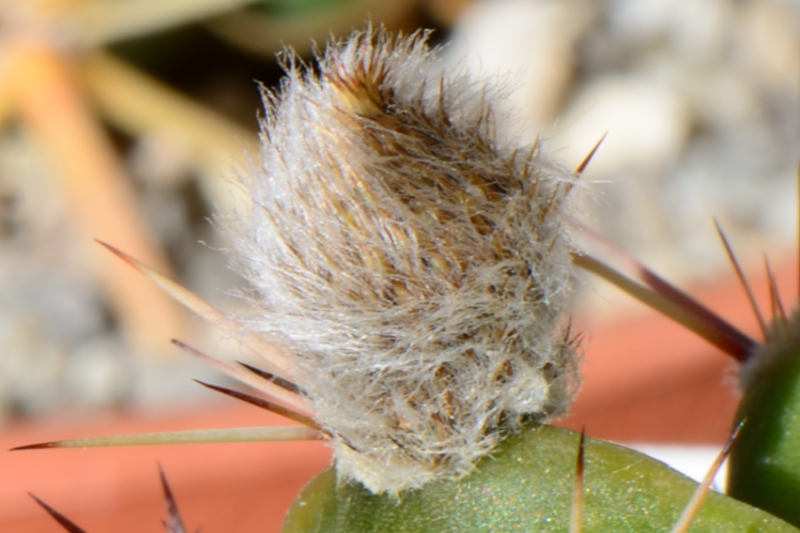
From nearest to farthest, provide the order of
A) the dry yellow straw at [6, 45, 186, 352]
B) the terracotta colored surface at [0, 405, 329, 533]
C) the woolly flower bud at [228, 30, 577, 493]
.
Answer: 1. the woolly flower bud at [228, 30, 577, 493]
2. the terracotta colored surface at [0, 405, 329, 533]
3. the dry yellow straw at [6, 45, 186, 352]

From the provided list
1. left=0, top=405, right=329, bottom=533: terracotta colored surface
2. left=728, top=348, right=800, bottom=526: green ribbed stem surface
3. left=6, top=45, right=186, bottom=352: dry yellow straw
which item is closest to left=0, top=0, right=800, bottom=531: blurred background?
left=6, top=45, right=186, bottom=352: dry yellow straw

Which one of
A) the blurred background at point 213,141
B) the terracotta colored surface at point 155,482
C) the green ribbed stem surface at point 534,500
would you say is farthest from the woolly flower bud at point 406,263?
the blurred background at point 213,141

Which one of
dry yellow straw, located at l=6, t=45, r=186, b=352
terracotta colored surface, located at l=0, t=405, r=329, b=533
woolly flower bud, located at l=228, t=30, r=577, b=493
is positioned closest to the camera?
woolly flower bud, located at l=228, t=30, r=577, b=493

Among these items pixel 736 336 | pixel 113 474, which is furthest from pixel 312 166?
pixel 113 474

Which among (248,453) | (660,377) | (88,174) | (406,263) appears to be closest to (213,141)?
(88,174)

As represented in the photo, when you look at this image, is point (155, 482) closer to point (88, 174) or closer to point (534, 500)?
point (88, 174)

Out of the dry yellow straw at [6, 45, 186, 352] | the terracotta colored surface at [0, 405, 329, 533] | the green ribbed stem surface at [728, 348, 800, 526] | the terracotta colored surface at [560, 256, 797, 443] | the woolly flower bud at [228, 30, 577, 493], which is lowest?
the green ribbed stem surface at [728, 348, 800, 526]

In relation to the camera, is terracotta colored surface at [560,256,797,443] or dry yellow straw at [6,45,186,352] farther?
dry yellow straw at [6,45,186,352]

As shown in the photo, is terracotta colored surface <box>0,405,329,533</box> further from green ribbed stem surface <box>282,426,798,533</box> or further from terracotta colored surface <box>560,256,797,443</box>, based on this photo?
green ribbed stem surface <box>282,426,798,533</box>
